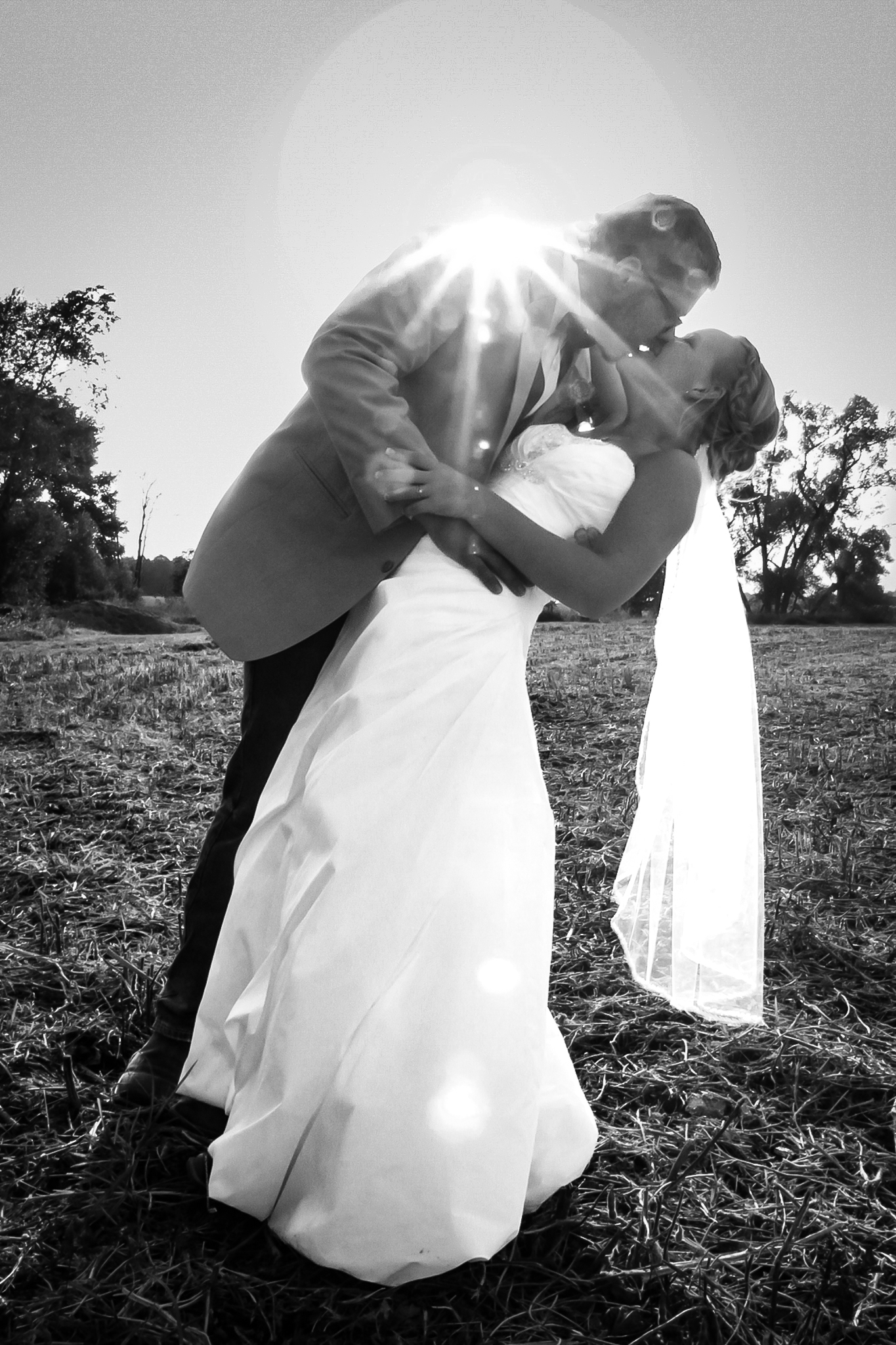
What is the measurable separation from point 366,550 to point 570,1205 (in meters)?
1.38

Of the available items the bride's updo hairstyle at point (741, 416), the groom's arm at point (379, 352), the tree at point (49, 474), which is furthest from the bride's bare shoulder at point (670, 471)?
the tree at point (49, 474)

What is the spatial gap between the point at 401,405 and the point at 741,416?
0.75 m

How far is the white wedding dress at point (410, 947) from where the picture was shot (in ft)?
4.87

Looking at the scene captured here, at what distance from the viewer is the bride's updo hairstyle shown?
1.95m

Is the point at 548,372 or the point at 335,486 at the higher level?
the point at 548,372

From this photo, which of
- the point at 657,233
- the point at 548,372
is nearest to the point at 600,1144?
the point at 548,372

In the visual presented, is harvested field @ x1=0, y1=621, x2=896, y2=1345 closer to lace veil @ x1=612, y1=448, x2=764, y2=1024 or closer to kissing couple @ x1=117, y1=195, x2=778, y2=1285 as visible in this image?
kissing couple @ x1=117, y1=195, x2=778, y2=1285

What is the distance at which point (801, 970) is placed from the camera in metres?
3.08

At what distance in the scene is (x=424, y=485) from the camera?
1.72 meters

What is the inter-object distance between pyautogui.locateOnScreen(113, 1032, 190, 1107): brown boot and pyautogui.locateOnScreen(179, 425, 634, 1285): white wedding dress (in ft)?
1.06

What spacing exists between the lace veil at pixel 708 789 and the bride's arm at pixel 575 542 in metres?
0.58

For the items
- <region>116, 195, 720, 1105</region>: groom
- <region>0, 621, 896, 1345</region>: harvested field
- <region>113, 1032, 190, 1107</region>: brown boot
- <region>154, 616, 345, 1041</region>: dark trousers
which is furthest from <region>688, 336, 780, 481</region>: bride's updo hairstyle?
<region>113, 1032, 190, 1107</region>: brown boot

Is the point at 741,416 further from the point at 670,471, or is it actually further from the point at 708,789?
the point at 708,789

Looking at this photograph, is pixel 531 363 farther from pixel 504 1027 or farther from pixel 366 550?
pixel 504 1027
